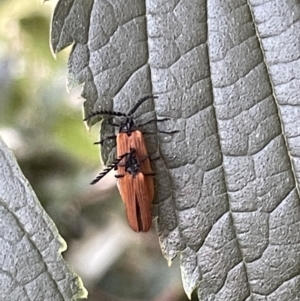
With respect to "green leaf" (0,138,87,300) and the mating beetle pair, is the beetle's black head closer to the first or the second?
the mating beetle pair

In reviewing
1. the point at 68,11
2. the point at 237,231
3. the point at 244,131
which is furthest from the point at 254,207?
the point at 68,11

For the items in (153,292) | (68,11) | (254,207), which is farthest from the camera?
(153,292)

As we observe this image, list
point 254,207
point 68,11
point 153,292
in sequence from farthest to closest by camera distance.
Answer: point 153,292, point 254,207, point 68,11

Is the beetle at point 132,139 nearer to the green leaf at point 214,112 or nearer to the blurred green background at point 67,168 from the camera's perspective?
the green leaf at point 214,112

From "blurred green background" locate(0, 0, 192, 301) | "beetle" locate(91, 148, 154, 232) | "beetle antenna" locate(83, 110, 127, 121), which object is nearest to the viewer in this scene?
"beetle antenna" locate(83, 110, 127, 121)

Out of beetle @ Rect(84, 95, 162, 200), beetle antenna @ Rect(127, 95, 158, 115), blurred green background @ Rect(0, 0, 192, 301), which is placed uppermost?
beetle antenna @ Rect(127, 95, 158, 115)

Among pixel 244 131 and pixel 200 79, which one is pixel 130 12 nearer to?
pixel 200 79

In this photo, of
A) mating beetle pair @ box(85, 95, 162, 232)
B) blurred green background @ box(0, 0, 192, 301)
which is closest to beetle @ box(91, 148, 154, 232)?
mating beetle pair @ box(85, 95, 162, 232)

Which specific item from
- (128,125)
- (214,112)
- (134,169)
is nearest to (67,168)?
(134,169)
